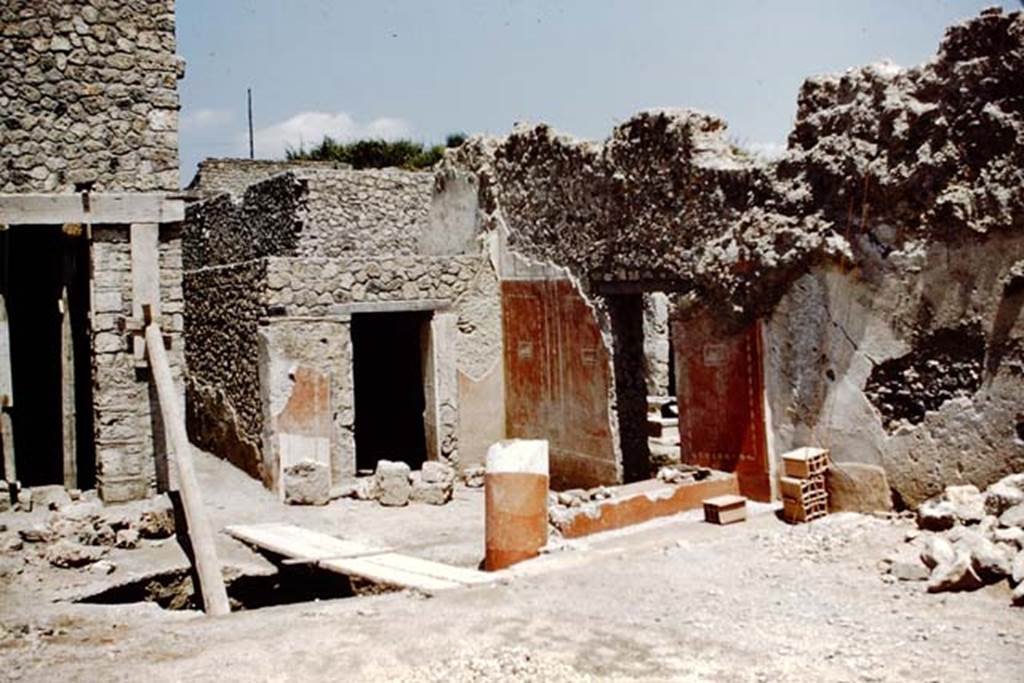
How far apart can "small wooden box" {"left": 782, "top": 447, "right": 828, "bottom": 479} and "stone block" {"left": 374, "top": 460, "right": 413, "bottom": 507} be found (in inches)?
170

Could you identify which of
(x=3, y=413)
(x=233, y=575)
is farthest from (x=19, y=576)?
(x=3, y=413)

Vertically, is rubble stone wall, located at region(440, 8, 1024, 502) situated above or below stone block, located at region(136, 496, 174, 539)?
above

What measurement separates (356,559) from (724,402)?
3527 mm

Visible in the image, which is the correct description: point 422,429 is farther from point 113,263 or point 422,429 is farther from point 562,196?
point 113,263

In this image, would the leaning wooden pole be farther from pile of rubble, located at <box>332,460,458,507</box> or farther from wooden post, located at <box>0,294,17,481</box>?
pile of rubble, located at <box>332,460,458,507</box>

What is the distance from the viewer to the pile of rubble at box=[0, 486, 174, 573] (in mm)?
7671

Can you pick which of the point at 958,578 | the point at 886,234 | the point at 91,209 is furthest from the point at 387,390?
the point at 958,578

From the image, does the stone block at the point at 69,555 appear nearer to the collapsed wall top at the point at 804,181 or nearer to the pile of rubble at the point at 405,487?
the pile of rubble at the point at 405,487

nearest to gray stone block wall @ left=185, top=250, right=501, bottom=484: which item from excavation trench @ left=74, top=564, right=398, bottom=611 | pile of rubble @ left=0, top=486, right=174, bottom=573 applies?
pile of rubble @ left=0, top=486, right=174, bottom=573

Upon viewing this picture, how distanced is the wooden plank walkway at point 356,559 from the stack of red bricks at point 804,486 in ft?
8.38

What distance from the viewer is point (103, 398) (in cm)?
887

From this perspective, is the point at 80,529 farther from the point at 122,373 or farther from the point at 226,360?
the point at 226,360

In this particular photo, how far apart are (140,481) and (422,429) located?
5.41 m

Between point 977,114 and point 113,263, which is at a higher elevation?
point 977,114
